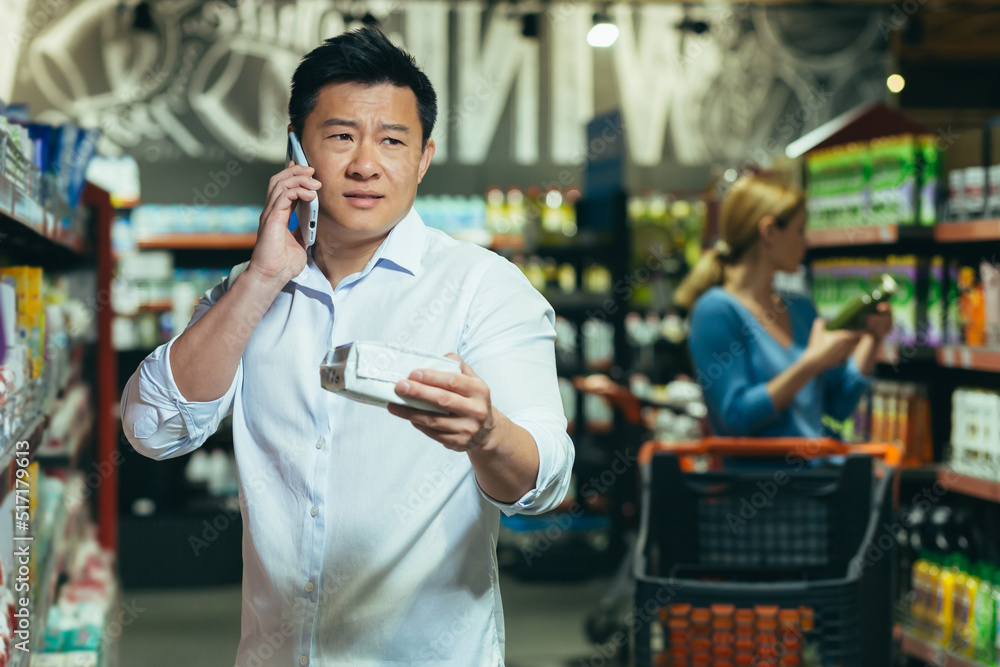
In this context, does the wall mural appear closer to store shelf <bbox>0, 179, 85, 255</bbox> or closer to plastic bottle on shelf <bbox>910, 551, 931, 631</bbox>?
store shelf <bbox>0, 179, 85, 255</bbox>

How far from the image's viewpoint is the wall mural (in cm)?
743

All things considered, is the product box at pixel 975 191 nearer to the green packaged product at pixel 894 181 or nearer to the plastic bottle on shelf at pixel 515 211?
the green packaged product at pixel 894 181

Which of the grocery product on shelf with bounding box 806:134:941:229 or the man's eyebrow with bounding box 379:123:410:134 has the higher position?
the grocery product on shelf with bounding box 806:134:941:229

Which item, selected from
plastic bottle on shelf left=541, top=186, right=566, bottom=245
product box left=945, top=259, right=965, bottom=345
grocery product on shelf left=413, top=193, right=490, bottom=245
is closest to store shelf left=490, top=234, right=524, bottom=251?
grocery product on shelf left=413, top=193, right=490, bottom=245

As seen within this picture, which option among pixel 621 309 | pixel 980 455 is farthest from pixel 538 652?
pixel 980 455

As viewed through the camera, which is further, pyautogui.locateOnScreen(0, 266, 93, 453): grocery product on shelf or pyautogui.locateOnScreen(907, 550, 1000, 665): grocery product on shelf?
pyautogui.locateOnScreen(907, 550, 1000, 665): grocery product on shelf

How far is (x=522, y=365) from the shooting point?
1.36m

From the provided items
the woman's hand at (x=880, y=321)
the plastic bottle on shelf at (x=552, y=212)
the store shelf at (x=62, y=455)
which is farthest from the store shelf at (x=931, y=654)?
the plastic bottle on shelf at (x=552, y=212)

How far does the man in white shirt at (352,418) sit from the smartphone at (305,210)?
0.05 feet

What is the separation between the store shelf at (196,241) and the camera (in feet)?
20.5

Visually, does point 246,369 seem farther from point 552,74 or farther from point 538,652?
point 552,74

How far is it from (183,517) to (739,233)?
411 centimetres

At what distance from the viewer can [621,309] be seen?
5312 mm

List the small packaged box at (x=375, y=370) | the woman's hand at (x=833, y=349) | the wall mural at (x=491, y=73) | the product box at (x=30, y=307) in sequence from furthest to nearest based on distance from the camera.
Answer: the wall mural at (x=491, y=73) < the woman's hand at (x=833, y=349) < the product box at (x=30, y=307) < the small packaged box at (x=375, y=370)
